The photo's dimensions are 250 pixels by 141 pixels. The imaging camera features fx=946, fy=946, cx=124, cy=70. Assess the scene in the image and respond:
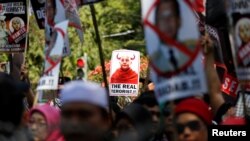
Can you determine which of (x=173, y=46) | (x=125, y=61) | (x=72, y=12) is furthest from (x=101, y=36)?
(x=173, y=46)

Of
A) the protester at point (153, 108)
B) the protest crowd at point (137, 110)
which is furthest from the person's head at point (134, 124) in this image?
the protester at point (153, 108)

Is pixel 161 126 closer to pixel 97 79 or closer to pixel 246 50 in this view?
pixel 246 50

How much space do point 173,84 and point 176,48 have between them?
215 mm

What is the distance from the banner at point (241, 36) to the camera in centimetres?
561

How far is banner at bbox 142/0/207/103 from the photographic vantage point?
5.00 metres

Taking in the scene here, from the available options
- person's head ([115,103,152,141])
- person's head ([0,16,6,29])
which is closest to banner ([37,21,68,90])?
person's head ([115,103,152,141])

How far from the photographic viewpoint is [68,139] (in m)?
4.92

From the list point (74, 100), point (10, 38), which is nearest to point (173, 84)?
point (74, 100)

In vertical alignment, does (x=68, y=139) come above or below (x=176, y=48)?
below

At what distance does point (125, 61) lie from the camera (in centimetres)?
1241

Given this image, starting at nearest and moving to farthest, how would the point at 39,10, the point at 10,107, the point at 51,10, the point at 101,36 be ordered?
the point at 10,107 < the point at 51,10 < the point at 39,10 < the point at 101,36

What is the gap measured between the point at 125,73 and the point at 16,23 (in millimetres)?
A: 2811

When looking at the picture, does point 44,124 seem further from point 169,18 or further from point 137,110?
point 169,18

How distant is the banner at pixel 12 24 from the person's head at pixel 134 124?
3.67 m
